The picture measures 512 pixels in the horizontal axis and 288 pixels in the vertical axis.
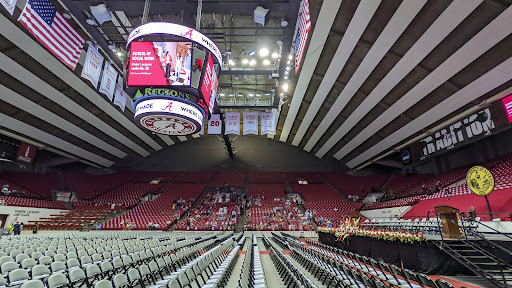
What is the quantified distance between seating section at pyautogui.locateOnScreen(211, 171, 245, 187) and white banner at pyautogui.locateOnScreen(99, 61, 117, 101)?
18.3 m

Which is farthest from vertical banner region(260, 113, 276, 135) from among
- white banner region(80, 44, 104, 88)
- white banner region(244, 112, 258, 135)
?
white banner region(80, 44, 104, 88)

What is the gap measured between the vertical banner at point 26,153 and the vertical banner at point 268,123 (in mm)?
19443

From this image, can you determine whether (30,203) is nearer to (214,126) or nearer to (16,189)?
(16,189)

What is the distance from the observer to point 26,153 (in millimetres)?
19906

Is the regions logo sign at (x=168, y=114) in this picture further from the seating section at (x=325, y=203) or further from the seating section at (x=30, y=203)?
the seating section at (x=30, y=203)

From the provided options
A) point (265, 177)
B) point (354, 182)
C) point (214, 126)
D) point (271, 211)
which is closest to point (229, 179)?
point (265, 177)

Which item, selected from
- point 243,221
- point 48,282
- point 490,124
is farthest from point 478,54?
point 243,221

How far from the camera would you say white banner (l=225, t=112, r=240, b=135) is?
1705 cm

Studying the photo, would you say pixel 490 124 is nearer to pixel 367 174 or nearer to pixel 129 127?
pixel 367 174

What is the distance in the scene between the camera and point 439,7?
8453mm

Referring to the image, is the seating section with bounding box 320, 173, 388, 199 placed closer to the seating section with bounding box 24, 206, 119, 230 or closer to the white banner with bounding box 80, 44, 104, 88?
the seating section with bounding box 24, 206, 119, 230

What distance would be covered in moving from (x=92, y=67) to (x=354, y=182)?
2681 centimetres

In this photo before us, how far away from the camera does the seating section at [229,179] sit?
27770 millimetres

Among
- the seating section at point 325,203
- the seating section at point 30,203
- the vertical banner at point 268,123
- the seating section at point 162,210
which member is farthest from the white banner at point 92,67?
the seating section at point 325,203
